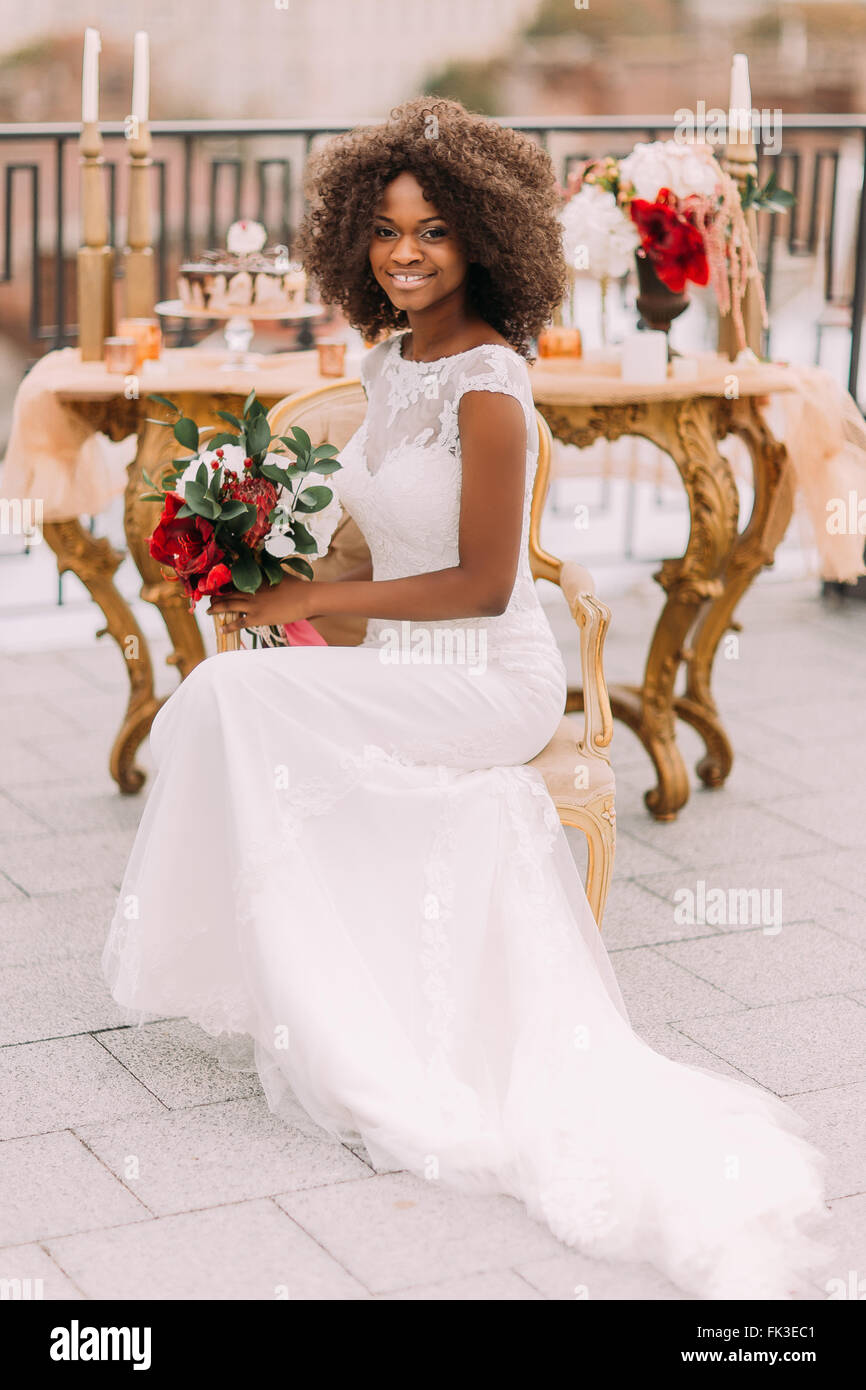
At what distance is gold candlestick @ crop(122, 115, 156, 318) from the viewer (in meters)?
3.58

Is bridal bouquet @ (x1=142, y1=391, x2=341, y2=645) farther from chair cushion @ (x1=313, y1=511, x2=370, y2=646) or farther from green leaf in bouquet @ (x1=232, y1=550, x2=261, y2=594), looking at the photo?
chair cushion @ (x1=313, y1=511, x2=370, y2=646)

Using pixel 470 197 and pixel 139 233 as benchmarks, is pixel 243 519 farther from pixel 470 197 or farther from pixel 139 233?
pixel 139 233

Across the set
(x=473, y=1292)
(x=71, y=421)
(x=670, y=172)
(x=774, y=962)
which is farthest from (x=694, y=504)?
(x=473, y=1292)

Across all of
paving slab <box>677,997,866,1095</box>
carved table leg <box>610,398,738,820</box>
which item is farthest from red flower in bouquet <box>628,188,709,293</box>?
paving slab <box>677,997,866,1095</box>

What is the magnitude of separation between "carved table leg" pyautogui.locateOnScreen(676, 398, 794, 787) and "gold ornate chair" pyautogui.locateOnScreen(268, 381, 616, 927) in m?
0.64

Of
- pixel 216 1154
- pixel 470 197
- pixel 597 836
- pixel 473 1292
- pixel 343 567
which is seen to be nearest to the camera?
pixel 473 1292

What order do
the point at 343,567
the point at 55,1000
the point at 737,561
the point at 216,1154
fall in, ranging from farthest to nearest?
the point at 737,561, the point at 343,567, the point at 55,1000, the point at 216,1154

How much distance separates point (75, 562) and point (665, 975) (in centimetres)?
161

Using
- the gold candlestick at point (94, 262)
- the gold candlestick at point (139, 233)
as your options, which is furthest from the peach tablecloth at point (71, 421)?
the gold candlestick at point (139, 233)

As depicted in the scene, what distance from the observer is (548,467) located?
3240 mm

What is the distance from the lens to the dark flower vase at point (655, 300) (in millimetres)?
3639

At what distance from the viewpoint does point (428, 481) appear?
263 cm

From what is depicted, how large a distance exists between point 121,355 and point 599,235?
3.45 ft
